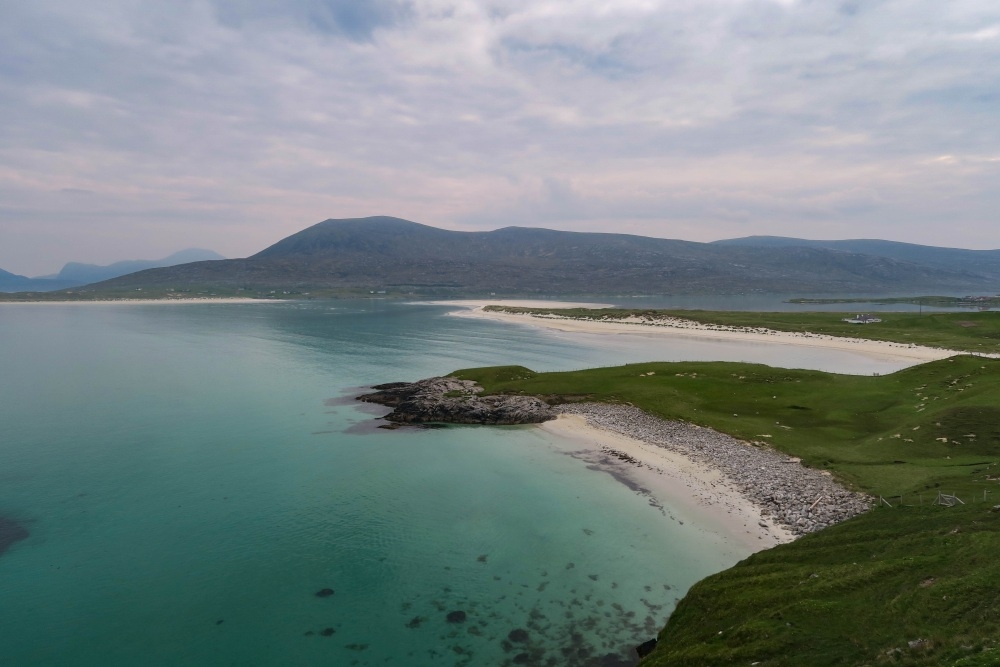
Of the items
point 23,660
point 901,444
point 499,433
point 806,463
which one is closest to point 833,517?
point 806,463

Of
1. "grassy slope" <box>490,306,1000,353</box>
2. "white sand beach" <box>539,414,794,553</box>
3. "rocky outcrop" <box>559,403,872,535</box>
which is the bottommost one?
"white sand beach" <box>539,414,794,553</box>

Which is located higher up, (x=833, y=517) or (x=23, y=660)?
(x=833, y=517)

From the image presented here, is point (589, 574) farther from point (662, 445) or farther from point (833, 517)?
point (662, 445)

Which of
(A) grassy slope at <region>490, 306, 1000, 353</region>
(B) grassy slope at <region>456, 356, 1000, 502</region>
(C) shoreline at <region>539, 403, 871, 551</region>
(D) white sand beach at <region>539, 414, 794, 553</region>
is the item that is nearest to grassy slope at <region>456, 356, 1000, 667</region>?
(B) grassy slope at <region>456, 356, 1000, 502</region>

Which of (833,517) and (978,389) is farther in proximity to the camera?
(978,389)

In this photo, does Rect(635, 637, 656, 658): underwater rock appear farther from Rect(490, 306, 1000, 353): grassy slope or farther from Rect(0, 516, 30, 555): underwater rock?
A: Rect(490, 306, 1000, 353): grassy slope

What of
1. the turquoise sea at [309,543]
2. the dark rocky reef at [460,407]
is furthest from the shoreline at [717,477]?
the dark rocky reef at [460,407]

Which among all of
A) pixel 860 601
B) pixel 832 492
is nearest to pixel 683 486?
pixel 832 492

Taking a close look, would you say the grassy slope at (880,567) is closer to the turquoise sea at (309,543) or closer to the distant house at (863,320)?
the turquoise sea at (309,543)
